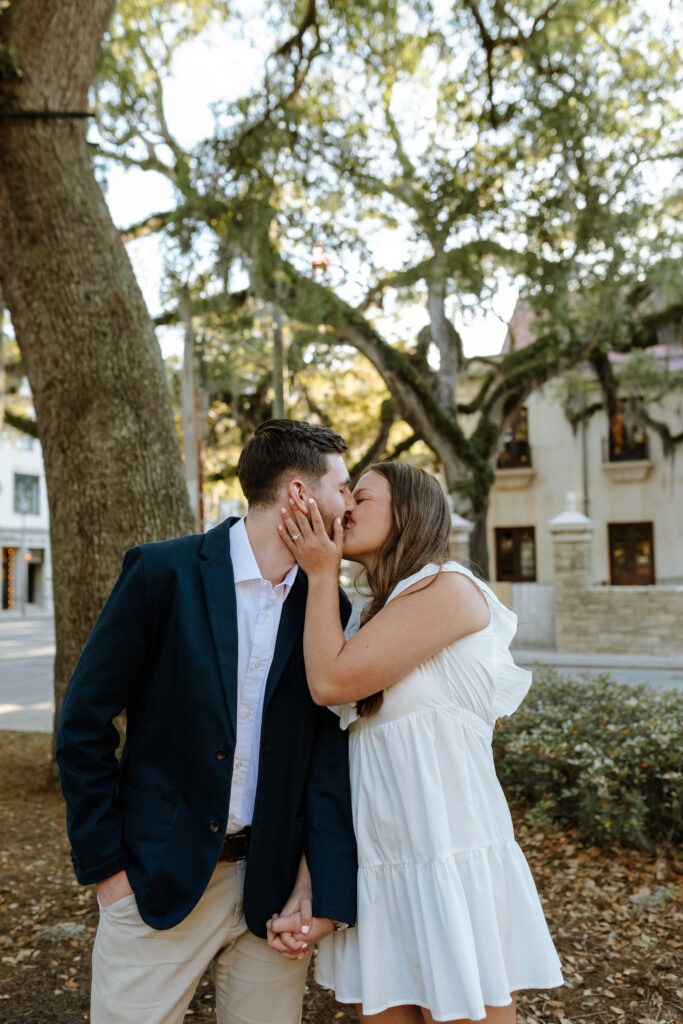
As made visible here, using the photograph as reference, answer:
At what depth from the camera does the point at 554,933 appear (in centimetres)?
388

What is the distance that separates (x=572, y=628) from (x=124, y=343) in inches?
565

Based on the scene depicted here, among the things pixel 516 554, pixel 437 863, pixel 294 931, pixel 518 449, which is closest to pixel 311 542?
pixel 437 863

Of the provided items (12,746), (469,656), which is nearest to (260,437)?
(469,656)

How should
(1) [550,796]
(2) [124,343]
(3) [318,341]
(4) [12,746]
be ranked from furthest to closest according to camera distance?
(3) [318,341] < (4) [12,746] < (2) [124,343] < (1) [550,796]

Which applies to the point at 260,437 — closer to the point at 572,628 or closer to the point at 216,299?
the point at 216,299

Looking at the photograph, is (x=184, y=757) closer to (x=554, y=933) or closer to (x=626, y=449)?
(x=554, y=933)

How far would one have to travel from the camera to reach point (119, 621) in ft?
6.43

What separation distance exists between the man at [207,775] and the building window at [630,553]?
2736cm

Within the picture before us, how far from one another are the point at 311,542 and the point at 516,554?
28.5m

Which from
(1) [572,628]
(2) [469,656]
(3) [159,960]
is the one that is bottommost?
(1) [572,628]

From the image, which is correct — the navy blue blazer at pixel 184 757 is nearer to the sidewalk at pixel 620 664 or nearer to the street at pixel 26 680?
the street at pixel 26 680

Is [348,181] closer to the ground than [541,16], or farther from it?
closer to the ground

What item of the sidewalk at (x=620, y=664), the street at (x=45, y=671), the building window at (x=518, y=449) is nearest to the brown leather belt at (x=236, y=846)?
the street at (x=45, y=671)

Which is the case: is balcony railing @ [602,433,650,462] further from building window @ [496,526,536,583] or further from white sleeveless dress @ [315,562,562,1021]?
white sleeveless dress @ [315,562,562,1021]
